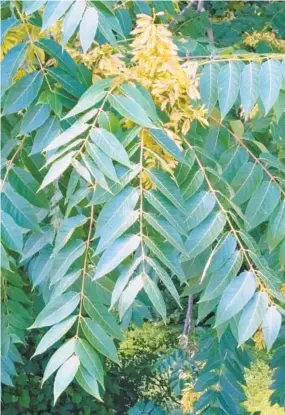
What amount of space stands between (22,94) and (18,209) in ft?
0.64

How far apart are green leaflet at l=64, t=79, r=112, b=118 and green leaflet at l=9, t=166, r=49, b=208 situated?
0.64 ft

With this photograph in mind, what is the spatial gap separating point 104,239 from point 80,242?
129 mm

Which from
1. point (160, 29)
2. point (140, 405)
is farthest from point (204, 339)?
point (160, 29)

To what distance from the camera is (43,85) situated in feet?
4.04

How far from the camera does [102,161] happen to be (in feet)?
3.44

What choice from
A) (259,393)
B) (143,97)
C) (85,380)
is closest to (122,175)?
(143,97)

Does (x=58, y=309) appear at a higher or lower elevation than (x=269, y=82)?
lower

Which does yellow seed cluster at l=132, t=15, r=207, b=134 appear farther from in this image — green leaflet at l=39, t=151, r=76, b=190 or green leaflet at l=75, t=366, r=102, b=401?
green leaflet at l=75, t=366, r=102, b=401

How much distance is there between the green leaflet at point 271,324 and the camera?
1.10 m

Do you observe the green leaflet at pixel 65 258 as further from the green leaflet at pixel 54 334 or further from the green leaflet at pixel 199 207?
the green leaflet at pixel 199 207

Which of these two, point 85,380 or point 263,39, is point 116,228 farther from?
point 263,39

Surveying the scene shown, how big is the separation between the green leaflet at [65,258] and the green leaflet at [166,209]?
0.15 m

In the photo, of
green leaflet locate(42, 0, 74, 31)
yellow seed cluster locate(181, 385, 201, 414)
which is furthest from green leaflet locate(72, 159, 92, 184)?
yellow seed cluster locate(181, 385, 201, 414)

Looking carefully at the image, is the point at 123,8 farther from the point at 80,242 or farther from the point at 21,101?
the point at 80,242
